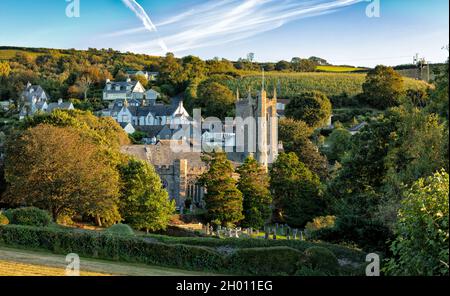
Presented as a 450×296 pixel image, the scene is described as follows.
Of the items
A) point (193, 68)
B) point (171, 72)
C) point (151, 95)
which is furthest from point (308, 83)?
point (151, 95)

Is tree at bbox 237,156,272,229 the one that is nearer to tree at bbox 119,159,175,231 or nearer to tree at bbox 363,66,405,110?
tree at bbox 119,159,175,231

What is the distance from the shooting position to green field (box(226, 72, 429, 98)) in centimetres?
11238

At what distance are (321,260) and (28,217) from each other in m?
16.0

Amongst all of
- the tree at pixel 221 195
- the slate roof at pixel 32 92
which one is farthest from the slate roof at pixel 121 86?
the tree at pixel 221 195

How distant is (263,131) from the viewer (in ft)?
259

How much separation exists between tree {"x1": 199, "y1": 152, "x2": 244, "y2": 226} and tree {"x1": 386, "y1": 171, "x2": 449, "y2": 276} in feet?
123

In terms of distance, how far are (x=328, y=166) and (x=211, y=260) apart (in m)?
50.3

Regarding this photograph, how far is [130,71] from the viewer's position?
146375mm

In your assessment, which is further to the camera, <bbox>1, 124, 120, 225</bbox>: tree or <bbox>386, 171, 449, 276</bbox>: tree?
<bbox>1, 124, 120, 225</bbox>: tree

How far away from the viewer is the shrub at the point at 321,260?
2483 centimetres

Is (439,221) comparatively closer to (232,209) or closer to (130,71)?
(232,209)

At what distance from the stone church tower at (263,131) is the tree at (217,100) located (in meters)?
19.4

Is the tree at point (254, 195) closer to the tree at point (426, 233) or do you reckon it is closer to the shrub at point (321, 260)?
the shrub at point (321, 260)

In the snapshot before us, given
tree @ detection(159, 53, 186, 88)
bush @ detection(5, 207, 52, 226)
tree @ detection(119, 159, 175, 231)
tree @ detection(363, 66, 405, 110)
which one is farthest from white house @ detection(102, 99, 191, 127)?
bush @ detection(5, 207, 52, 226)
